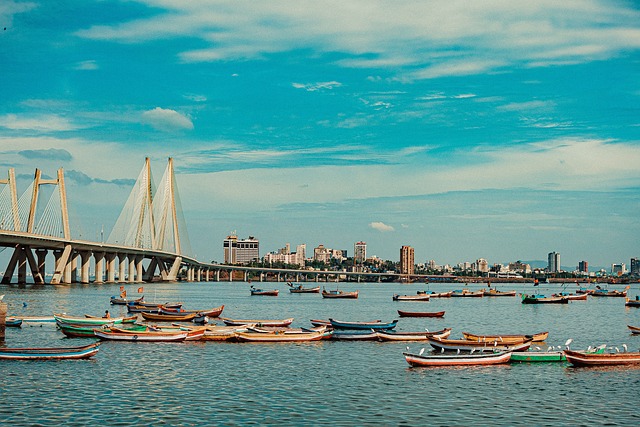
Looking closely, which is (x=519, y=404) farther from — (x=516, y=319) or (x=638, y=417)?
(x=516, y=319)

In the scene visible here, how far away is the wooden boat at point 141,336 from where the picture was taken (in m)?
53.8

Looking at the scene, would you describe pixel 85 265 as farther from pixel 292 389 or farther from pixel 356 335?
pixel 292 389

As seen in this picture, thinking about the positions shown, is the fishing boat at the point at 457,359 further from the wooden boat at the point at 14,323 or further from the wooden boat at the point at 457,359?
the wooden boat at the point at 14,323

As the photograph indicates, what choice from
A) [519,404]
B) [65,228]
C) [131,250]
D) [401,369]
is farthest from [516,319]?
[131,250]

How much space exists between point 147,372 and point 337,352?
15080mm

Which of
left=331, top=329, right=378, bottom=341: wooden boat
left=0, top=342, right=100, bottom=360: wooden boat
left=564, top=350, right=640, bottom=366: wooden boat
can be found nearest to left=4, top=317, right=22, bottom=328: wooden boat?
left=0, top=342, right=100, bottom=360: wooden boat

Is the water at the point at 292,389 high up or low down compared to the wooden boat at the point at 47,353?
down

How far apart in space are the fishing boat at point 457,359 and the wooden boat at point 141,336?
19028 mm

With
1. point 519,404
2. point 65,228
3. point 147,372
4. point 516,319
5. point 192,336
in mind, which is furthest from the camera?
point 65,228

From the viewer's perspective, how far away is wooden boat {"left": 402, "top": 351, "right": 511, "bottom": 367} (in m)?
42.8

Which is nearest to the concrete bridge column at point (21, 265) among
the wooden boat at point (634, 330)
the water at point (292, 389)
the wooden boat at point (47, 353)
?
the water at point (292, 389)

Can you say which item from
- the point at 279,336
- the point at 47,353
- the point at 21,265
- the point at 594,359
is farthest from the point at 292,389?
the point at 21,265

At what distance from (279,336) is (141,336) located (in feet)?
33.9

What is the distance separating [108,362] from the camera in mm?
43719
